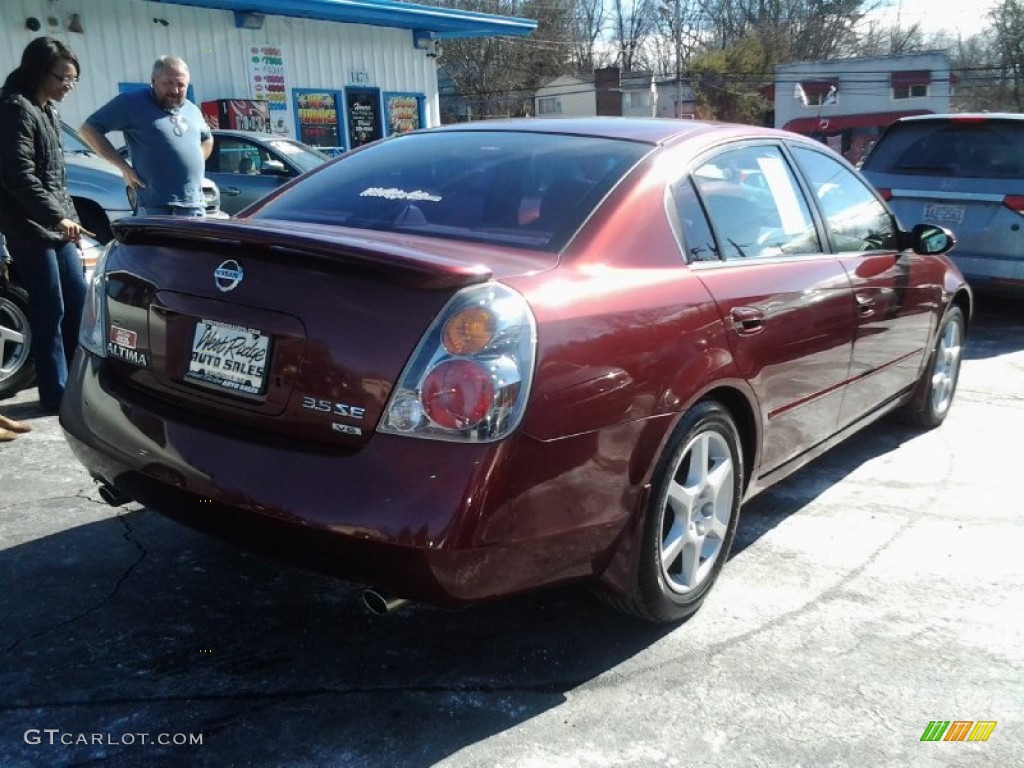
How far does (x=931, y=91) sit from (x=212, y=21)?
53150mm

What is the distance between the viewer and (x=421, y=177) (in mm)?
3188

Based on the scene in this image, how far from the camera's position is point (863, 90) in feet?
189

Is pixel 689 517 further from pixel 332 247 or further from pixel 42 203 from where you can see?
pixel 42 203

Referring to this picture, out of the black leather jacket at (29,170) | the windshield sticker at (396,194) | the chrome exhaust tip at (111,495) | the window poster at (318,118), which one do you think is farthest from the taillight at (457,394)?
the window poster at (318,118)

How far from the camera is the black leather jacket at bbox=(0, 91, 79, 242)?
4547 millimetres

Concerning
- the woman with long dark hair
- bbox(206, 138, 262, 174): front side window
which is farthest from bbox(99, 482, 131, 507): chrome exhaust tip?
bbox(206, 138, 262, 174): front side window

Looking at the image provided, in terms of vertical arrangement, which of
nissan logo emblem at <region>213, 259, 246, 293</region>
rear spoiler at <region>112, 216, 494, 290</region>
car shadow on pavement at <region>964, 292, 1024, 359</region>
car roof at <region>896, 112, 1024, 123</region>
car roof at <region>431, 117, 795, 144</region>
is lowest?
car shadow on pavement at <region>964, 292, 1024, 359</region>

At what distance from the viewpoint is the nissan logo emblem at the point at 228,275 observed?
2.45 m

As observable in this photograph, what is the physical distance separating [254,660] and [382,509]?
84 cm

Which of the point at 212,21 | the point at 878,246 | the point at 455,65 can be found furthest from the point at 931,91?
the point at 878,246

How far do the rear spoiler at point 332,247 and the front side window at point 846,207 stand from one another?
1933 millimetres

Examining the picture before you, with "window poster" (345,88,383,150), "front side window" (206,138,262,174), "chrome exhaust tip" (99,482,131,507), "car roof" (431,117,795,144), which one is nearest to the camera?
"chrome exhaust tip" (99,482,131,507)

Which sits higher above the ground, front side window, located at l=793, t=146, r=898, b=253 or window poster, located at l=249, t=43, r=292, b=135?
window poster, located at l=249, t=43, r=292, b=135

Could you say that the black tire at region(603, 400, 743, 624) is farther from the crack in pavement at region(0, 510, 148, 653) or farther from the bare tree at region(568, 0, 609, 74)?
the bare tree at region(568, 0, 609, 74)
